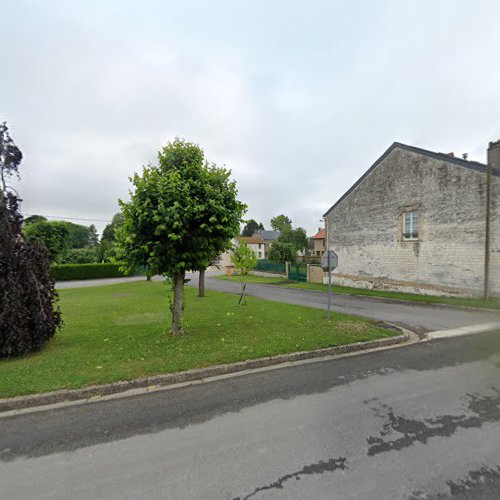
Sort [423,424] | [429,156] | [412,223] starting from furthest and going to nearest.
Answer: [412,223], [429,156], [423,424]

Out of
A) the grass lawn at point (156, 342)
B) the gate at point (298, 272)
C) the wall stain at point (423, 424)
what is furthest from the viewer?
the gate at point (298, 272)

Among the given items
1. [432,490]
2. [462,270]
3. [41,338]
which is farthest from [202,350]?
[462,270]

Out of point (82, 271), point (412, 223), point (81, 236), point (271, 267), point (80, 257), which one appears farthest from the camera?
point (81, 236)

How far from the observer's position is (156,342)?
5973 mm

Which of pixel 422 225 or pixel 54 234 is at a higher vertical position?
pixel 422 225

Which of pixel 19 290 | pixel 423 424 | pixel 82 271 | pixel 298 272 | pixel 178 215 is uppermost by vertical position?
pixel 178 215

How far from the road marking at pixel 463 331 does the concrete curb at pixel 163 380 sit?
2.23 meters

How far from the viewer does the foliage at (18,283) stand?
496 cm

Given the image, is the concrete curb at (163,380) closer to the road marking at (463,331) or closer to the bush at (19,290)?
the bush at (19,290)

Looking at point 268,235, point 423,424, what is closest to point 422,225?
point 423,424

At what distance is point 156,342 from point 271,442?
390 centimetres

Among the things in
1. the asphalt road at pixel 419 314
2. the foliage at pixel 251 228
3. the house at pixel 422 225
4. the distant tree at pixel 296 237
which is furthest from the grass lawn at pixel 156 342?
the foliage at pixel 251 228

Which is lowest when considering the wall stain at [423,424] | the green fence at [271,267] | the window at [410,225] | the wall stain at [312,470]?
the wall stain at [312,470]

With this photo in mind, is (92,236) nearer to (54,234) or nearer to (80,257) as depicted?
(80,257)
